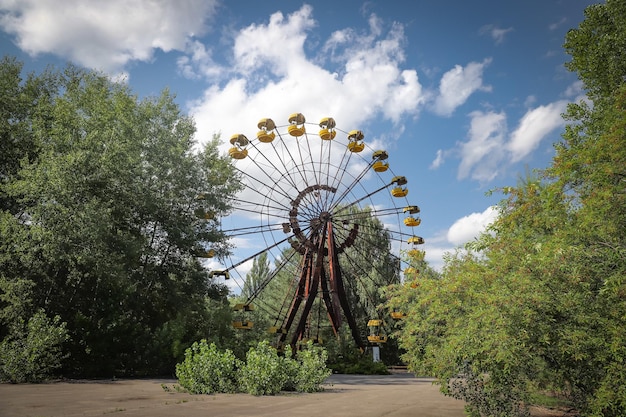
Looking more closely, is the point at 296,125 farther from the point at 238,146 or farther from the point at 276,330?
the point at 276,330

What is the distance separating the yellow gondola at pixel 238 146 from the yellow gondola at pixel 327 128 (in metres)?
3.82

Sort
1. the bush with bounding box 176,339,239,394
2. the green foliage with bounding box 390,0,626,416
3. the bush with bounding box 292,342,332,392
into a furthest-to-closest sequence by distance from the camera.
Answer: the bush with bounding box 292,342,332,392, the bush with bounding box 176,339,239,394, the green foliage with bounding box 390,0,626,416

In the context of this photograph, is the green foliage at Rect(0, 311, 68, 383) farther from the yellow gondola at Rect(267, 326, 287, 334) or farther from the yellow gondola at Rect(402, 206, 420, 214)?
the yellow gondola at Rect(402, 206, 420, 214)

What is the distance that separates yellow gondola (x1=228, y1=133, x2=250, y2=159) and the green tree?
80 centimetres

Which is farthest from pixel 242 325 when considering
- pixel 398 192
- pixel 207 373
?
pixel 398 192

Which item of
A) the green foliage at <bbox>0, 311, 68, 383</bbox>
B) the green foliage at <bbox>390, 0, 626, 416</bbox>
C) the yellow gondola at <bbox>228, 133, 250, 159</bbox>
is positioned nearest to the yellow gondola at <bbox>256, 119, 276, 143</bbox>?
the yellow gondola at <bbox>228, 133, 250, 159</bbox>

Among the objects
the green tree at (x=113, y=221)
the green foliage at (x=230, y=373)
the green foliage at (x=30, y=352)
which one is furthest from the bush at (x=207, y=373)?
the green tree at (x=113, y=221)

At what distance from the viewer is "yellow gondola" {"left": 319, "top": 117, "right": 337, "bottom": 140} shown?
21.9m

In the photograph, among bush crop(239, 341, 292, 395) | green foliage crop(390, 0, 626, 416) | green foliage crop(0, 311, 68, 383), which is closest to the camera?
green foliage crop(390, 0, 626, 416)

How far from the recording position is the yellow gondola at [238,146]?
71.0 ft

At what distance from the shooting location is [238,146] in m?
21.9

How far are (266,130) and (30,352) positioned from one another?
1404 cm

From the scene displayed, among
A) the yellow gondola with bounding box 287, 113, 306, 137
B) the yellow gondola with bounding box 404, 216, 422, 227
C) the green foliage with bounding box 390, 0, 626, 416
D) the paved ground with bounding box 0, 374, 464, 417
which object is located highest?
the yellow gondola with bounding box 287, 113, 306, 137

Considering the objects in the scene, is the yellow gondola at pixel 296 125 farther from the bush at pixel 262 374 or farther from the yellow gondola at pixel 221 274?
the bush at pixel 262 374
